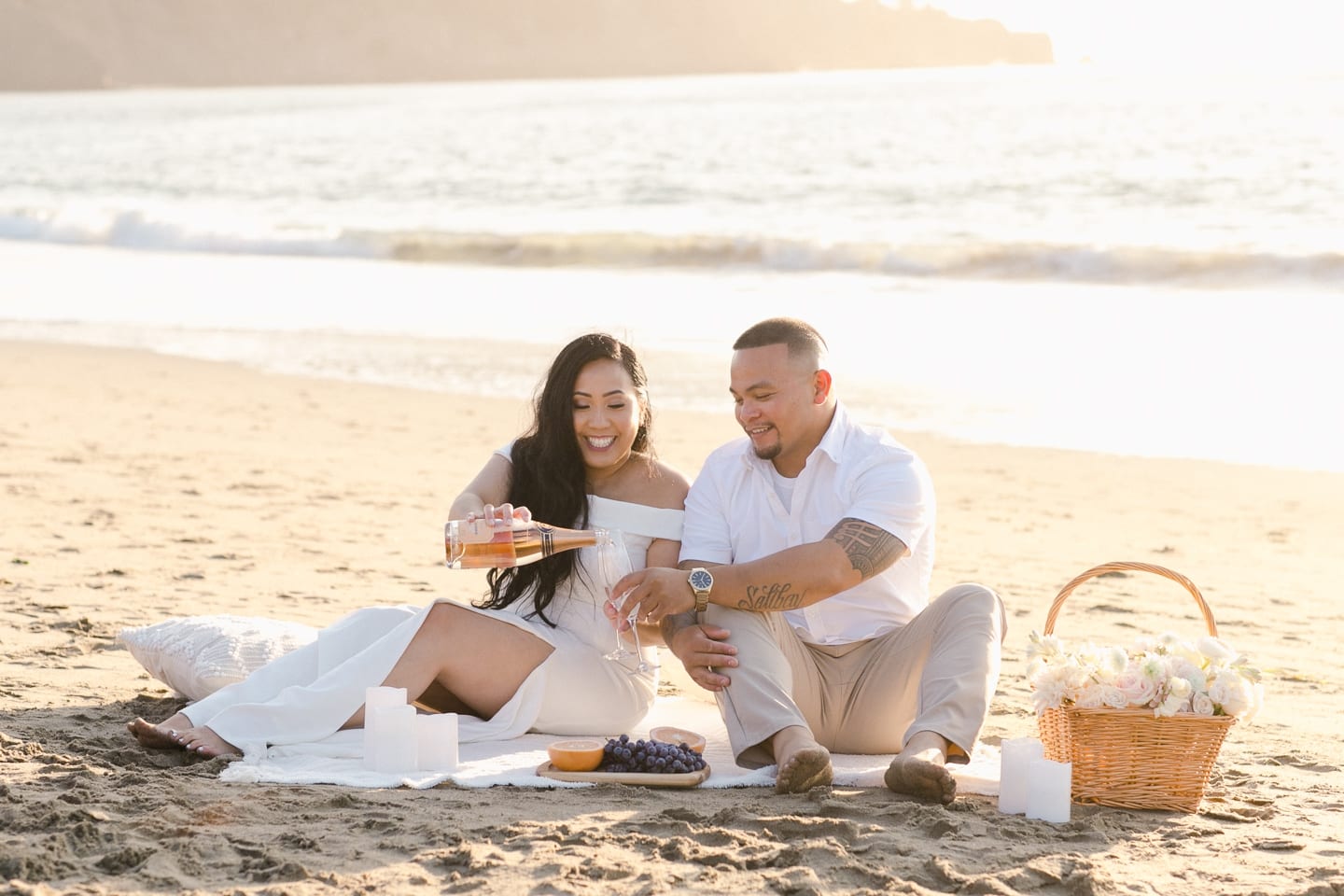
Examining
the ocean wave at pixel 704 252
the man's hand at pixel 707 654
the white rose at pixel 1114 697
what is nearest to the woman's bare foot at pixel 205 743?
the man's hand at pixel 707 654

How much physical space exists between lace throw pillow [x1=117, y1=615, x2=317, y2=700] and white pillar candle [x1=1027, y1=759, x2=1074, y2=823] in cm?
244

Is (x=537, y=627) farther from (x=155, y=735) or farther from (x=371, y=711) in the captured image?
(x=155, y=735)

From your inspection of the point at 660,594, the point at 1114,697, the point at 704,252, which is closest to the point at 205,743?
the point at 660,594

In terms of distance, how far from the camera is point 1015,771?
12.8 feet

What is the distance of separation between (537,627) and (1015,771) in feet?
5.00

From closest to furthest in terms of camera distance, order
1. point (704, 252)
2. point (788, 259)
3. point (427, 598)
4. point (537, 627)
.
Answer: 1. point (537, 627)
2. point (427, 598)
3. point (788, 259)
4. point (704, 252)

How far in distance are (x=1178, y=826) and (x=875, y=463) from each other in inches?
51.9

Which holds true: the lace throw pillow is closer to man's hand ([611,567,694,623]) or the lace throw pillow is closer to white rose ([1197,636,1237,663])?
man's hand ([611,567,694,623])

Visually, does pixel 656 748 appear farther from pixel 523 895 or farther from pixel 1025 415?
pixel 1025 415

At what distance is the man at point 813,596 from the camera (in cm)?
423

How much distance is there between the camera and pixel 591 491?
4.75 metres

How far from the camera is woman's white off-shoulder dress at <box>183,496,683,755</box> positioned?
443 cm

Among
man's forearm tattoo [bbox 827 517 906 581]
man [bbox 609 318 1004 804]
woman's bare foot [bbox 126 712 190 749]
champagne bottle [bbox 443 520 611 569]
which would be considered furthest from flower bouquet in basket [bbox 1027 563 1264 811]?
woman's bare foot [bbox 126 712 190 749]

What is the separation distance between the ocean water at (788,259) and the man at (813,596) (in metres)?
5.32
